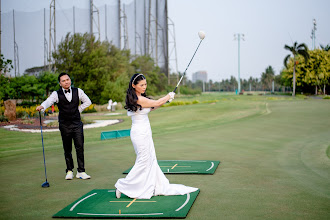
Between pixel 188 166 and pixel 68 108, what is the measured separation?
2.85 meters

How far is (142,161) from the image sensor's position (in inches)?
218

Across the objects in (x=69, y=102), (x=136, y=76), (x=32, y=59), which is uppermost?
(x=32, y=59)

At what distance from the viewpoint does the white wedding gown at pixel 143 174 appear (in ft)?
18.1

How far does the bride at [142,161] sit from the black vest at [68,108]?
184cm

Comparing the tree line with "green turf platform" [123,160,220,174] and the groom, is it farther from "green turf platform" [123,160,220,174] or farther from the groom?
"green turf platform" [123,160,220,174]

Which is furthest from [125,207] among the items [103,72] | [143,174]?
[103,72]

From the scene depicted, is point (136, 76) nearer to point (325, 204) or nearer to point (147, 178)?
point (147, 178)

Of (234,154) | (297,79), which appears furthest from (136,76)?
(297,79)

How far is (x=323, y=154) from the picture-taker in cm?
974

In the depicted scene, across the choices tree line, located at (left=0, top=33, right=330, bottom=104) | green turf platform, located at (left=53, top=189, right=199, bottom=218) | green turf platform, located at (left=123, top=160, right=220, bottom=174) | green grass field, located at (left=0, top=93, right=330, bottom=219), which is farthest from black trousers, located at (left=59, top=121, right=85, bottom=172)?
tree line, located at (left=0, top=33, right=330, bottom=104)

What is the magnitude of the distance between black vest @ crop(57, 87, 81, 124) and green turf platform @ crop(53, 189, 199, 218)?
186 cm

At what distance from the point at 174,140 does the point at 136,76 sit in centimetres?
717

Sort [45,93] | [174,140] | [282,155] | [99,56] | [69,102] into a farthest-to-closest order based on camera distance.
A: 1. [99,56]
2. [45,93]
3. [174,140]
4. [282,155]
5. [69,102]

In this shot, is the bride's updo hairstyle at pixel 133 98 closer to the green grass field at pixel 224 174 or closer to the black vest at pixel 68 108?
the green grass field at pixel 224 174
